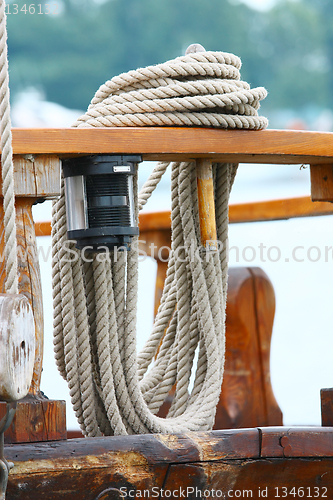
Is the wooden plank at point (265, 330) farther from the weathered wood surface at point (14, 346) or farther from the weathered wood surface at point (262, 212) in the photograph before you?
the weathered wood surface at point (14, 346)

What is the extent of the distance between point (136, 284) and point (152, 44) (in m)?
20.4

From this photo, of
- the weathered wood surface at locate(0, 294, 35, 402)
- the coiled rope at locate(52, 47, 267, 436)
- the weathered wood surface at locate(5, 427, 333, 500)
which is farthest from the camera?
the coiled rope at locate(52, 47, 267, 436)

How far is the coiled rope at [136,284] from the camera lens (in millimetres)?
1605

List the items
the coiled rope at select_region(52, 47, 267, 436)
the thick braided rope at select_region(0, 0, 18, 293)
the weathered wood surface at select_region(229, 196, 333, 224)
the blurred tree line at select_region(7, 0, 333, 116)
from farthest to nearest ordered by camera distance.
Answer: the blurred tree line at select_region(7, 0, 333, 116)
the weathered wood surface at select_region(229, 196, 333, 224)
the coiled rope at select_region(52, 47, 267, 436)
the thick braided rope at select_region(0, 0, 18, 293)

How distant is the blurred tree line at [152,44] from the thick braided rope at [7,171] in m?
18.8

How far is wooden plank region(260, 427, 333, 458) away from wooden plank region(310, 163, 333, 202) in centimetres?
63

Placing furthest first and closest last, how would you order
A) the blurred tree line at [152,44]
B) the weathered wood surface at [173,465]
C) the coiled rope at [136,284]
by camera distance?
the blurred tree line at [152,44]
the coiled rope at [136,284]
the weathered wood surface at [173,465]

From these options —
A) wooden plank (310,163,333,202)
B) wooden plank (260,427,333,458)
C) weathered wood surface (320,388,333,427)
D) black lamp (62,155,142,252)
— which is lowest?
wooden plank (260,427,333,458)

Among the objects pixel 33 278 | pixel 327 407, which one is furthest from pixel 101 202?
pixel 327 407

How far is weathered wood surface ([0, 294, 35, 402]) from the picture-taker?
103 cm

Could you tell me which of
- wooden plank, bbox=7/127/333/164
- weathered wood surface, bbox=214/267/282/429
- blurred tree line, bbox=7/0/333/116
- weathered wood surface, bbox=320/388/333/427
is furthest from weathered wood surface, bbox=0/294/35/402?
blurred tree line, bbox=7/0/333/116

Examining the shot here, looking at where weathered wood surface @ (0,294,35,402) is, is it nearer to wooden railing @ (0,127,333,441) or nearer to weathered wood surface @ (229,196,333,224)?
wooden railing @ (0,127,333,441)

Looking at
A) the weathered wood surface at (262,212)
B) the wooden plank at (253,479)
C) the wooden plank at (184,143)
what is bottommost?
the wooden plank at (253,479)

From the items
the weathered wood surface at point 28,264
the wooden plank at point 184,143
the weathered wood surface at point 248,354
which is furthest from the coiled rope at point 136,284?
the weathered wood surface at point 248,354
